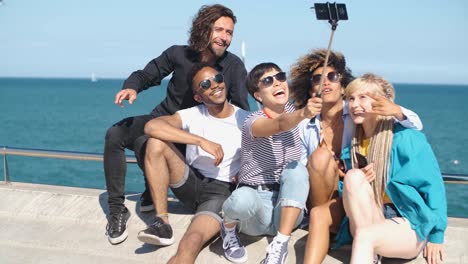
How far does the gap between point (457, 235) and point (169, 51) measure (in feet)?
9.42

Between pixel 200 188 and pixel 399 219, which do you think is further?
pixel 200 188

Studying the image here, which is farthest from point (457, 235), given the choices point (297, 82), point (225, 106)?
point (225, 106)

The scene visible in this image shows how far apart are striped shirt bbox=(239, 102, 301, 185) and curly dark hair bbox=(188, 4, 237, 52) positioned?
45.0 inches

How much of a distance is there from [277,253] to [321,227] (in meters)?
0.36

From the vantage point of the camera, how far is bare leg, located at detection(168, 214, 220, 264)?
14.5 ft

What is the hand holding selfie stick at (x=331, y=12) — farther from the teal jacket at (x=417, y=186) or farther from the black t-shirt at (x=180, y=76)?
the black t-shirt at (x=180, y=76)

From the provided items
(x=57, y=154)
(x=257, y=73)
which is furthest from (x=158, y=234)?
(x=57, y=154)

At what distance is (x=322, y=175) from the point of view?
4363mm

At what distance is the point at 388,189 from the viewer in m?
4.19

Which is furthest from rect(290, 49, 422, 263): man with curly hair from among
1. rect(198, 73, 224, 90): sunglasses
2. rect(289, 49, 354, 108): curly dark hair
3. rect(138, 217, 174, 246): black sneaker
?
rect(138, 217, 174, 246): black sneaker

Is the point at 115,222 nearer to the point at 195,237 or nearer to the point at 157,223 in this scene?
the point at 157,223

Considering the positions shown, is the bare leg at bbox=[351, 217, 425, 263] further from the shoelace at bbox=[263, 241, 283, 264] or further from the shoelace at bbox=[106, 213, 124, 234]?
the shoelace at bbox=[106, 213, 124, 234]

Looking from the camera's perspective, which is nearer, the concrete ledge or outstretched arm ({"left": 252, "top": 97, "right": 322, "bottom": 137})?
outstretched arm ({"left": 252, "top": 97, "right": 322, "bottom": 137})

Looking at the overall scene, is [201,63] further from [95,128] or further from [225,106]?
[95,128]
